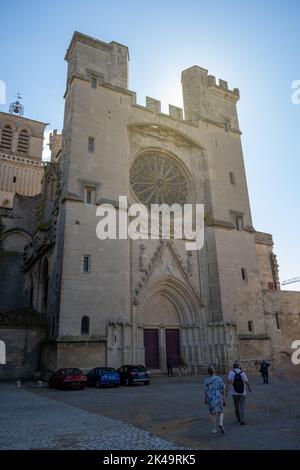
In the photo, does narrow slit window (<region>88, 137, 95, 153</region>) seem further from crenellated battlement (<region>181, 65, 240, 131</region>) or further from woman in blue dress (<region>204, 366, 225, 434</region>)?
woman in blue dress (<region>204, 366, 225, 434</region>)

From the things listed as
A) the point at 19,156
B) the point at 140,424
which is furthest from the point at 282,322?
the point at 19,156

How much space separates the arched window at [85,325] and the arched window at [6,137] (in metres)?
32.6

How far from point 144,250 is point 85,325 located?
573 cm

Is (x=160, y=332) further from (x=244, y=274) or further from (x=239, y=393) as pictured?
(x=239, y=393)

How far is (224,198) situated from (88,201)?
1034 cm

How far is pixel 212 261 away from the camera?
22922mm

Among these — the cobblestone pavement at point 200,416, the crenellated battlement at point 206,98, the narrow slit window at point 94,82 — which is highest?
the crenellated battlement at point 206,98

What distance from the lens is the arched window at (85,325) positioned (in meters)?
17.4

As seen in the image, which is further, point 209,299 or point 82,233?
point 209,299

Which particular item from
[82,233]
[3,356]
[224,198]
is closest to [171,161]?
[224,198]

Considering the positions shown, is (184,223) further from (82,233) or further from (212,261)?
(82,233)

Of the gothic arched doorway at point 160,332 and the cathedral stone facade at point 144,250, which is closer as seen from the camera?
the cathedral stone facade at point 144,250

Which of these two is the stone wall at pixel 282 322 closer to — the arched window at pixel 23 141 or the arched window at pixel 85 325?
the arched window at pixel 85 325

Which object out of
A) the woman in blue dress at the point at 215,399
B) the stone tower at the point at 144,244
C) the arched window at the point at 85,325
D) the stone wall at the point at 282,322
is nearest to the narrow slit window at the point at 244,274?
the stone tower at the point at 144,244
